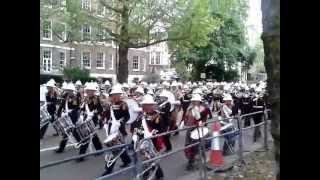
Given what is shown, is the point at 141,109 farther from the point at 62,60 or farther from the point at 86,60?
the point at 62,60

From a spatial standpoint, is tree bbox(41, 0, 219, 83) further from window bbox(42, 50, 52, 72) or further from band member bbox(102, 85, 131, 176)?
→ window bbox(42, 50, 52, 72)

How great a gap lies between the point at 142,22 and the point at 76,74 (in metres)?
0.69

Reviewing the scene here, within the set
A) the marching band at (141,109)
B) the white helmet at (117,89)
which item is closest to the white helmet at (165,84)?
the marching band at (141,109)

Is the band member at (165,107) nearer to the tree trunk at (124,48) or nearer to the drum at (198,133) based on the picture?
the drum at (198,133)

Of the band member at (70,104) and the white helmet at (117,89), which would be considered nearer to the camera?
the white helmet at (117,89)

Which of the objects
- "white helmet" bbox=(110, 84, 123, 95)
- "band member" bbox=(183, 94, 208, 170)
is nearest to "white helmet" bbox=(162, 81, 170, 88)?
"band member" bbox=(183, 94, 208, 170)

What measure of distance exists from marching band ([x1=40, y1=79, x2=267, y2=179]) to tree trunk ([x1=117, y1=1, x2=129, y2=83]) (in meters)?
0.12

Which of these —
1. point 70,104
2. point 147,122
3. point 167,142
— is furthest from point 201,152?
point 70,104

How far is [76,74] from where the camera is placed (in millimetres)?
3324

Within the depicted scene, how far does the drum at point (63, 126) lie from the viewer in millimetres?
3815

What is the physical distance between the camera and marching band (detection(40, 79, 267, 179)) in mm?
3123

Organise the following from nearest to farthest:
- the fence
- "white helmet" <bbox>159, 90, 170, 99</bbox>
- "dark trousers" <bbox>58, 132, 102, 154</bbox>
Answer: the fence < "dark trousers" <bbox>58, 132, 102, 154</bbox> < "white helmet" <bbox>159, 90, 170, 99</bbox>

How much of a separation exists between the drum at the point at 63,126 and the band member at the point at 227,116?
4.38 ft
